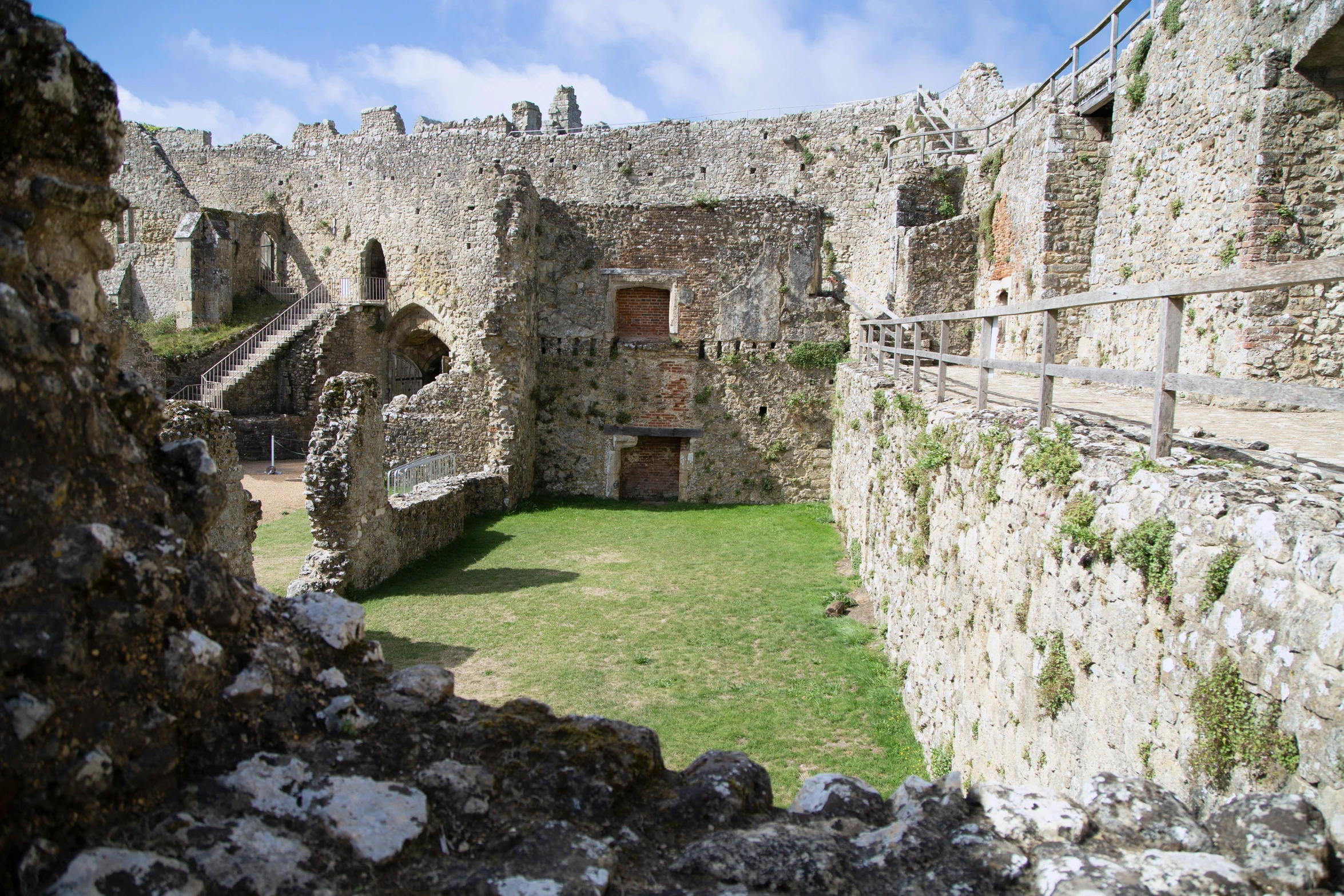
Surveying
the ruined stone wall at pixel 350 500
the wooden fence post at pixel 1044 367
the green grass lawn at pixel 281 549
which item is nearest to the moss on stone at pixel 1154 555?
the wooden fence post at pixel 1044 367

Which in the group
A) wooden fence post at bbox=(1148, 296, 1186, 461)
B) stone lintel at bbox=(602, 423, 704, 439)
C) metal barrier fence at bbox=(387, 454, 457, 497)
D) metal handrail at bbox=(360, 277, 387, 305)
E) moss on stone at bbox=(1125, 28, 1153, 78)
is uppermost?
moss on stone at bbox=(1125, 28, 1153, 78)

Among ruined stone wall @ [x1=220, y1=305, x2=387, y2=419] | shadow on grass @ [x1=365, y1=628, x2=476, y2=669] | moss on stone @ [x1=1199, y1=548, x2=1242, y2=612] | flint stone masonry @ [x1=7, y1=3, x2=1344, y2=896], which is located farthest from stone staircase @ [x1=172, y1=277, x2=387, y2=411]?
moss on stone @ [x1=1199, y1=548, x2=1242, y2=612]

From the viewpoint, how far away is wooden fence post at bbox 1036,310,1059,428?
4.54 m

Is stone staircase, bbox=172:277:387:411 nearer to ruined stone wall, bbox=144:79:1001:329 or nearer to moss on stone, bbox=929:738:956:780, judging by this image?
ruined stone wall, bbox=144:79:1001:329

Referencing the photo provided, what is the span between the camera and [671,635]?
898 cm

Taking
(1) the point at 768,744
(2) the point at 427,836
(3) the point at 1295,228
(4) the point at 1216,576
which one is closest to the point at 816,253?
(3) the point at 1295,228

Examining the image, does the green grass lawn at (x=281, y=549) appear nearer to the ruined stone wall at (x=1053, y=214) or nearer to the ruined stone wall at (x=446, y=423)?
the ruined stone wall at (x=446, y=423)

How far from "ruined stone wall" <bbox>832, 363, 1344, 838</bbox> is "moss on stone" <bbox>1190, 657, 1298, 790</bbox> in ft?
0.05

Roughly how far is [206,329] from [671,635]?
22.8m

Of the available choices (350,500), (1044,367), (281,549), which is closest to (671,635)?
(350,500)

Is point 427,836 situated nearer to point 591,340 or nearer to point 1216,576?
point 1216,576

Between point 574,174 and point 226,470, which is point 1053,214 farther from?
point 574,174

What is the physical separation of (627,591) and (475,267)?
346 inches

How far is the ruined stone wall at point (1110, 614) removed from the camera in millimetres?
2312
